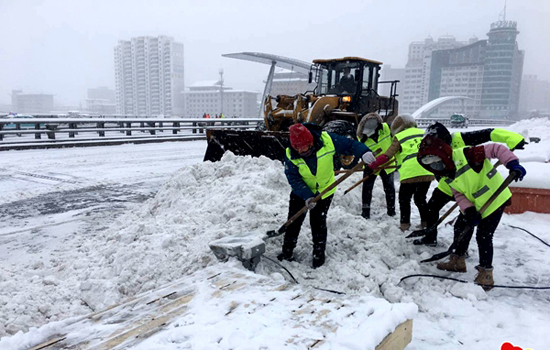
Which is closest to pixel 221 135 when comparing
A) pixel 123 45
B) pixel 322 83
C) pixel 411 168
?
pixel 322 83

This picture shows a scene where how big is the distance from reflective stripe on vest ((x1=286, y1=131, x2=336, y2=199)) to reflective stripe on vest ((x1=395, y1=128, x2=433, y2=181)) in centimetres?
122

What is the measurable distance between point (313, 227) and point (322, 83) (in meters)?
6.58

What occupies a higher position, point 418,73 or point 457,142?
point 418,73

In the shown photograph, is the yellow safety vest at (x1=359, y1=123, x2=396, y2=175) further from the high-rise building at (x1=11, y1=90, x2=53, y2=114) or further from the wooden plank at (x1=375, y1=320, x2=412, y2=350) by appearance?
the high-rise building at (x1=11, y1=90, x2=53, y2=114)

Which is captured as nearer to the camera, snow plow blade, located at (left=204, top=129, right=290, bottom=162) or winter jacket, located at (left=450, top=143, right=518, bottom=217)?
winter jacket, located at (left=450, top=143, right=518, bottom=217)

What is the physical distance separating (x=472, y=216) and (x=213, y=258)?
2.45m

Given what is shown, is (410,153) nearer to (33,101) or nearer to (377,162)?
(377,162)

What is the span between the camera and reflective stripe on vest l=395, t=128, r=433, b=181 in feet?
15.8

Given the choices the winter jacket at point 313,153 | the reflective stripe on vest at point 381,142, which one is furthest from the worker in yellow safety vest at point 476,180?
the reflective stripe on vest at point 381,142

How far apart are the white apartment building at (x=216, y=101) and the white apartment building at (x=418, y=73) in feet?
158

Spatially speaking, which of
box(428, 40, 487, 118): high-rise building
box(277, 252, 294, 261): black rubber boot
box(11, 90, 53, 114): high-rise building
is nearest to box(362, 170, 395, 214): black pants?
box(277, 252, 294, 261): black rubber boot

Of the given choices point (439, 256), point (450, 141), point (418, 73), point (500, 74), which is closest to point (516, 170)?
point (450, 141)

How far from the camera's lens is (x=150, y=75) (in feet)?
342

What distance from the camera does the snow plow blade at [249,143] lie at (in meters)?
7.95
